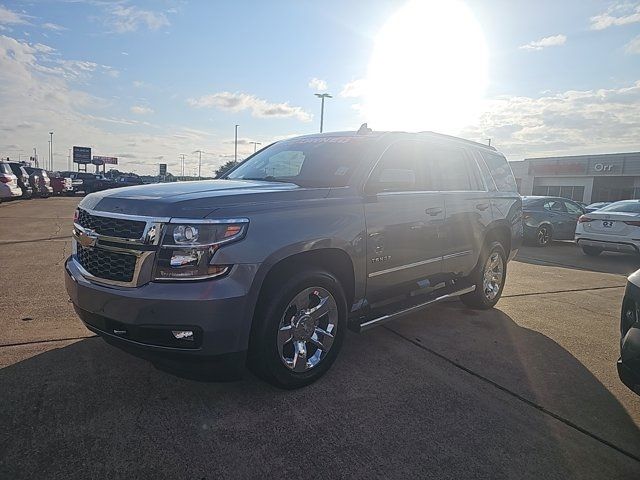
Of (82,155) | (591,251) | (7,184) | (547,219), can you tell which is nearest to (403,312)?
(591,251)

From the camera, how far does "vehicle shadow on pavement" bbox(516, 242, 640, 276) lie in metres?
9.46

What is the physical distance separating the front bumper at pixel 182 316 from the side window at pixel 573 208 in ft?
45.3

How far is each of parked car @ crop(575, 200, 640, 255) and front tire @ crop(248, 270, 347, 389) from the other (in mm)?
9245

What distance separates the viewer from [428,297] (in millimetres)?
4371

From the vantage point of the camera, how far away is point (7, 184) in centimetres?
1722

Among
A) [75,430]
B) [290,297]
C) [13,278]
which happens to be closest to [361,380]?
[290,297]

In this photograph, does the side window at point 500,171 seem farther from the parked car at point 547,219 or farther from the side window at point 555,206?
the side window at point 555,206

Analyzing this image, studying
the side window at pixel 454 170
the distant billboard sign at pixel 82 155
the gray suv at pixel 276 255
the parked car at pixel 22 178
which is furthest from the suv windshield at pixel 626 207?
the distant billboard sign at pixel 82 155

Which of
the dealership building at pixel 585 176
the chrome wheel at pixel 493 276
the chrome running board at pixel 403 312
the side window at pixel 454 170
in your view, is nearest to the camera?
the chrome running board at pixel 403 312

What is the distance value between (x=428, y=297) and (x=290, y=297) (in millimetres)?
1907

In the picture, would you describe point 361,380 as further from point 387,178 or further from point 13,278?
point 13,278

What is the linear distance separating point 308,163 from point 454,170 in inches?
70.4

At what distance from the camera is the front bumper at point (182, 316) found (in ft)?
8.38

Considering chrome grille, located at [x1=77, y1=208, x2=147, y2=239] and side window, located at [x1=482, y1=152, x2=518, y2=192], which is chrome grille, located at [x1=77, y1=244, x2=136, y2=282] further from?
side window, located at [x1=482, y1=152, x2=518, y2=192]
